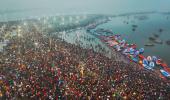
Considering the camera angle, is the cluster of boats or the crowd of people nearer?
the crowd of people

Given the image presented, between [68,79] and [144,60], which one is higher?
[68,79]

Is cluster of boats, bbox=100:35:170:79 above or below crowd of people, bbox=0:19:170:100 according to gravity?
below

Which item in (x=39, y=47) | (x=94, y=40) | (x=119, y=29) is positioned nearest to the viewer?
(x=39, y=47)

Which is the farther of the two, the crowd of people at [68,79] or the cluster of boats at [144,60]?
the cluster of boats at [144,60]

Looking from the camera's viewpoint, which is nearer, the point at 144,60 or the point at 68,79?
the point at 68,79

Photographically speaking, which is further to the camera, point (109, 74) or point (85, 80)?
point (109, 74)

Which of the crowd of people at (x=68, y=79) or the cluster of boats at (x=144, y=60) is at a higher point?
the crowd of people at (x=68, y=79)

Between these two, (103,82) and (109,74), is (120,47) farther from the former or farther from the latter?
(103,82)

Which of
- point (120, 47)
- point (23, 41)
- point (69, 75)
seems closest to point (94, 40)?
point (120, 47)
